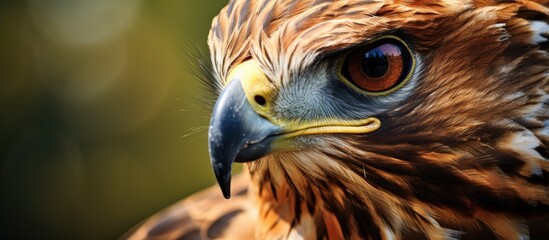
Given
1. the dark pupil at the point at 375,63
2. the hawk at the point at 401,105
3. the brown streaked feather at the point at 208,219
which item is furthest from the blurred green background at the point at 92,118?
the dark pupil at the point at 375,63

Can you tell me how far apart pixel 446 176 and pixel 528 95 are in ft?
0.95

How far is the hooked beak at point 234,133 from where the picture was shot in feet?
6.56

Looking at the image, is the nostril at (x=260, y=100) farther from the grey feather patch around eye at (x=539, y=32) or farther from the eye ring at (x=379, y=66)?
the grey feather patch around eye at (x=539, y=32)

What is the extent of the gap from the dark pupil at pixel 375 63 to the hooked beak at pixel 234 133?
0.28 meters

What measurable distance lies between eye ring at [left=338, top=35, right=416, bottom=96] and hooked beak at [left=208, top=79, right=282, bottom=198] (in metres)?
0.25

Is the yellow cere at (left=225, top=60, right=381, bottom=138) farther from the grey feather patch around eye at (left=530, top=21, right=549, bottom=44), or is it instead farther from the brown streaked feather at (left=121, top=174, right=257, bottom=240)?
the brown streaked feather at (left=121, top=174, right=257, bottom=240)

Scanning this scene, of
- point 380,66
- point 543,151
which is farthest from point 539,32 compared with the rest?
point 380,66

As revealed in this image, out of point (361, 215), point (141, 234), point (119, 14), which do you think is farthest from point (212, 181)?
point (361, 215)

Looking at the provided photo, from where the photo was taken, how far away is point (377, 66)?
2.08 m

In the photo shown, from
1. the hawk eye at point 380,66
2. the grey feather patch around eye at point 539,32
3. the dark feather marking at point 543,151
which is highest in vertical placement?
the hawk eye at point 380,66

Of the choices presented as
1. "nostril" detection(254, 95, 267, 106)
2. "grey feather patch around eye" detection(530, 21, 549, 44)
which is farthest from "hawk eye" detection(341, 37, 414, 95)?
"grey feather patch around eye" detection(530, 21, 549, 44)

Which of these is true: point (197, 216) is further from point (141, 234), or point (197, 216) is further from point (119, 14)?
point (119, 14)

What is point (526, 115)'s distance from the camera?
2.13 m

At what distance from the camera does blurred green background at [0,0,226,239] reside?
23.7ft
